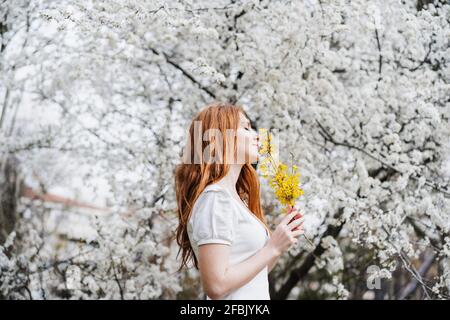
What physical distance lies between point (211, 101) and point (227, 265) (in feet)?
11.6

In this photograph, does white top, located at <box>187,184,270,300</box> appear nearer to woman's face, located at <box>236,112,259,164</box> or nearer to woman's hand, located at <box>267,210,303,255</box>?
woman's hand, located at <box>267,210,303,255</box>

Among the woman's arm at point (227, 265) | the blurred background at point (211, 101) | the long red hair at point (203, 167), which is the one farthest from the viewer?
the blurred background at point (211, 101)

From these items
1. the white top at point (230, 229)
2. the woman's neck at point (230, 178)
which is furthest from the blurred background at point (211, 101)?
the white top at point (230, 229)

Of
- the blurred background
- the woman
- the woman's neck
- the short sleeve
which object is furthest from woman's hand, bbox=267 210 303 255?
the blurred background

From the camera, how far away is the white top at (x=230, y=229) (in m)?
1.97

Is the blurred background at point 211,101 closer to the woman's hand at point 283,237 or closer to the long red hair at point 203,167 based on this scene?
the long red hair at point 203,167

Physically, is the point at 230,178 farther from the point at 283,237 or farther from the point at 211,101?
the point at 211,101

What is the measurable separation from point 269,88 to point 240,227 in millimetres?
2509

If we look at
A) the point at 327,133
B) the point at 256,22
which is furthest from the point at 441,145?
the point at 256,22

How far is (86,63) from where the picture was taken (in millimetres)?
5352

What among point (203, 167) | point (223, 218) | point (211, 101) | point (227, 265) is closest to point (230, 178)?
point (203, 167)

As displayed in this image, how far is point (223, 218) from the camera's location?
2006 mm

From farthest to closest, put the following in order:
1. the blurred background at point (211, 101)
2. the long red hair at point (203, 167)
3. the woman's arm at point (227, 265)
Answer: the blurred background at point (211, 101) → the long red hair at point (203, 167) → the woman's arm at point (227, 265)

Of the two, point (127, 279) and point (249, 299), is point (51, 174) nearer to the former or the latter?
point (127, 279)
